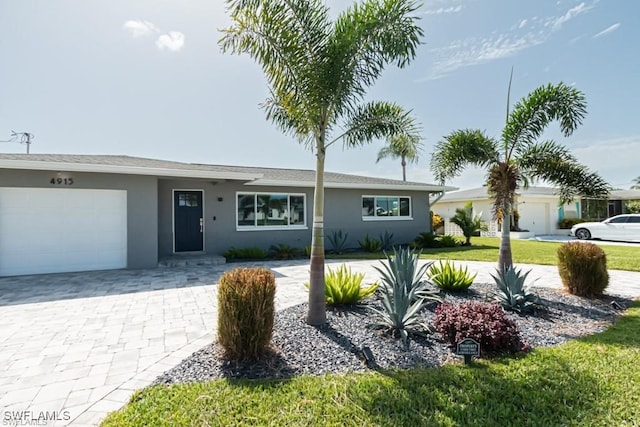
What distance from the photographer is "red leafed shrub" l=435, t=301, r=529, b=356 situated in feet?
12.6

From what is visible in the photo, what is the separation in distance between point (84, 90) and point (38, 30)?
2.81 m

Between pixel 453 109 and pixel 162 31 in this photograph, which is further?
pixel 453 109

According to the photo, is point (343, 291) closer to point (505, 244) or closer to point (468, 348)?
point (468, 348)

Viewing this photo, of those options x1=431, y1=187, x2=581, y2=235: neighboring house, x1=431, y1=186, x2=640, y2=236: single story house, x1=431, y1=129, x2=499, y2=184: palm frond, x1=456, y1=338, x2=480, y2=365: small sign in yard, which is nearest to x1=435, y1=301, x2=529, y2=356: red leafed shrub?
x1=456, y1=338, x2=480, y2=365: small sign in yard

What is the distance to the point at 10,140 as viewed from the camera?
18.6 meters

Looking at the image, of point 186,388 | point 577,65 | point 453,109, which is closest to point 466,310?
point 186,388

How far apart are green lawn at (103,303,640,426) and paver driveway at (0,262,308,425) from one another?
0.61m

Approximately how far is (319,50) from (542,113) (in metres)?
4.84

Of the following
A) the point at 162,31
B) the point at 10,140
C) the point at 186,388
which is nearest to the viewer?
the point at 186,388

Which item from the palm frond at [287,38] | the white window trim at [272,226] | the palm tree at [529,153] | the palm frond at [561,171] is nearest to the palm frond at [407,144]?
the palm frond at [287,38]

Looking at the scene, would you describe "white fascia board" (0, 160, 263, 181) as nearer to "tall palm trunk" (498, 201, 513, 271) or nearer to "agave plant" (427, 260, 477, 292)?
"agave plant" (427, 260, 477, 292)

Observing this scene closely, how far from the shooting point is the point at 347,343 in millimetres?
4113

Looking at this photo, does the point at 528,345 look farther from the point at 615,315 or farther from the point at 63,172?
the point at 63,172

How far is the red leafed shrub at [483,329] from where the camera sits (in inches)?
151
